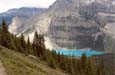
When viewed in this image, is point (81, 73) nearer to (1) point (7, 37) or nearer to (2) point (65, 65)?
(2) point (65, 65)

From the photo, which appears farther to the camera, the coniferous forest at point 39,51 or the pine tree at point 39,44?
the pine tree at point 39,44

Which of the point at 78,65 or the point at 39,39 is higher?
the point at 39,39

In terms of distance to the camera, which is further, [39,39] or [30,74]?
[39,39]

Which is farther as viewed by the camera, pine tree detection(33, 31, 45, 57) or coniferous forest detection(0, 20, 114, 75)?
pine tree detection(33, 31, 45, 57)

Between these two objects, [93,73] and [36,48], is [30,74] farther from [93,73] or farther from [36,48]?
[93,73]

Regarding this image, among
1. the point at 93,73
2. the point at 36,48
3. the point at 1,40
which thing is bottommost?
the point at 93,73

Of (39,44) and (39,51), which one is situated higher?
(39,44)

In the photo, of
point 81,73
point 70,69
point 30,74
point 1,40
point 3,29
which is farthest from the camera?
point 81,73

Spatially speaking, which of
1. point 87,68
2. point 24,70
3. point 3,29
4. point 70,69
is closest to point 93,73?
point 87,68

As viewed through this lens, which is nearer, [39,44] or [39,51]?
[39,51]

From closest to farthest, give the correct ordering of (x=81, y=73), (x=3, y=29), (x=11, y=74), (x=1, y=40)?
1. (x=11, y=74)
2. (x=1, y=40)
3. (x=3, y=29)
4. (x=81, y=73)
